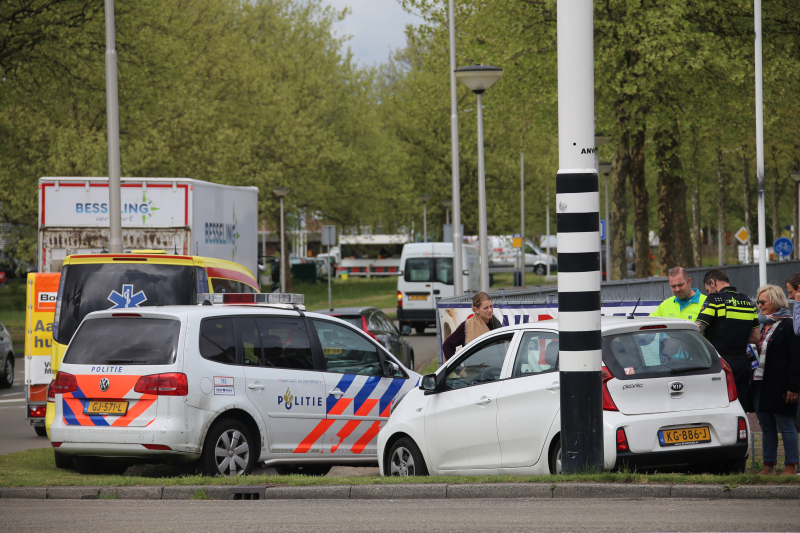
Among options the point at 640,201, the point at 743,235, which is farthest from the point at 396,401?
the point at 743,235

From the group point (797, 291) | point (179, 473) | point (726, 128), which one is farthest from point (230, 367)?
point (726, 128)

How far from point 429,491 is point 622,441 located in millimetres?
1555

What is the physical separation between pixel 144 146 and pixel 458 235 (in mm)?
13404

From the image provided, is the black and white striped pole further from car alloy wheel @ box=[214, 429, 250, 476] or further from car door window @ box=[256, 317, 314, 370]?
car alloy wheel @ box=[214, 429, 250, 476]

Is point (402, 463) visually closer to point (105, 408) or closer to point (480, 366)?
point (480, 366)

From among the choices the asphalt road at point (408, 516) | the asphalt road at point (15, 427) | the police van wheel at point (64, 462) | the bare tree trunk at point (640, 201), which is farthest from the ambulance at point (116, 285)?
the bare tree trunk at point (640, 201)

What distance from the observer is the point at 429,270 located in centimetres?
2919

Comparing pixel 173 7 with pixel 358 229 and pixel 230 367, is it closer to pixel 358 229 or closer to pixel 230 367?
pixel 358 229

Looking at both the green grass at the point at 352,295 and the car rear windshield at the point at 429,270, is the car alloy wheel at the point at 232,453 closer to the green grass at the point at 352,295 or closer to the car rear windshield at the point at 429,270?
the car rear windshield at the point at 429,270

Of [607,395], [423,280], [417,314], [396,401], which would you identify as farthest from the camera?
[417,314]

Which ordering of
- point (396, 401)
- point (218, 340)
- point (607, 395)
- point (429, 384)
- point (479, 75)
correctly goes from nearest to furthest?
1. point (607, 395)
2. point (429, 384)
3. point (218, 340)
4. point (396, 401)
5. point (479, 75)

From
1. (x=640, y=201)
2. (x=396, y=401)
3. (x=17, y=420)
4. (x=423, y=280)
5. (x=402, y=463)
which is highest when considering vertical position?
(x=640, y=201)

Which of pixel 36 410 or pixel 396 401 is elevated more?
pixel 396 401

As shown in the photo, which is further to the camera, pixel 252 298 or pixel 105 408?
pixel 252 298
